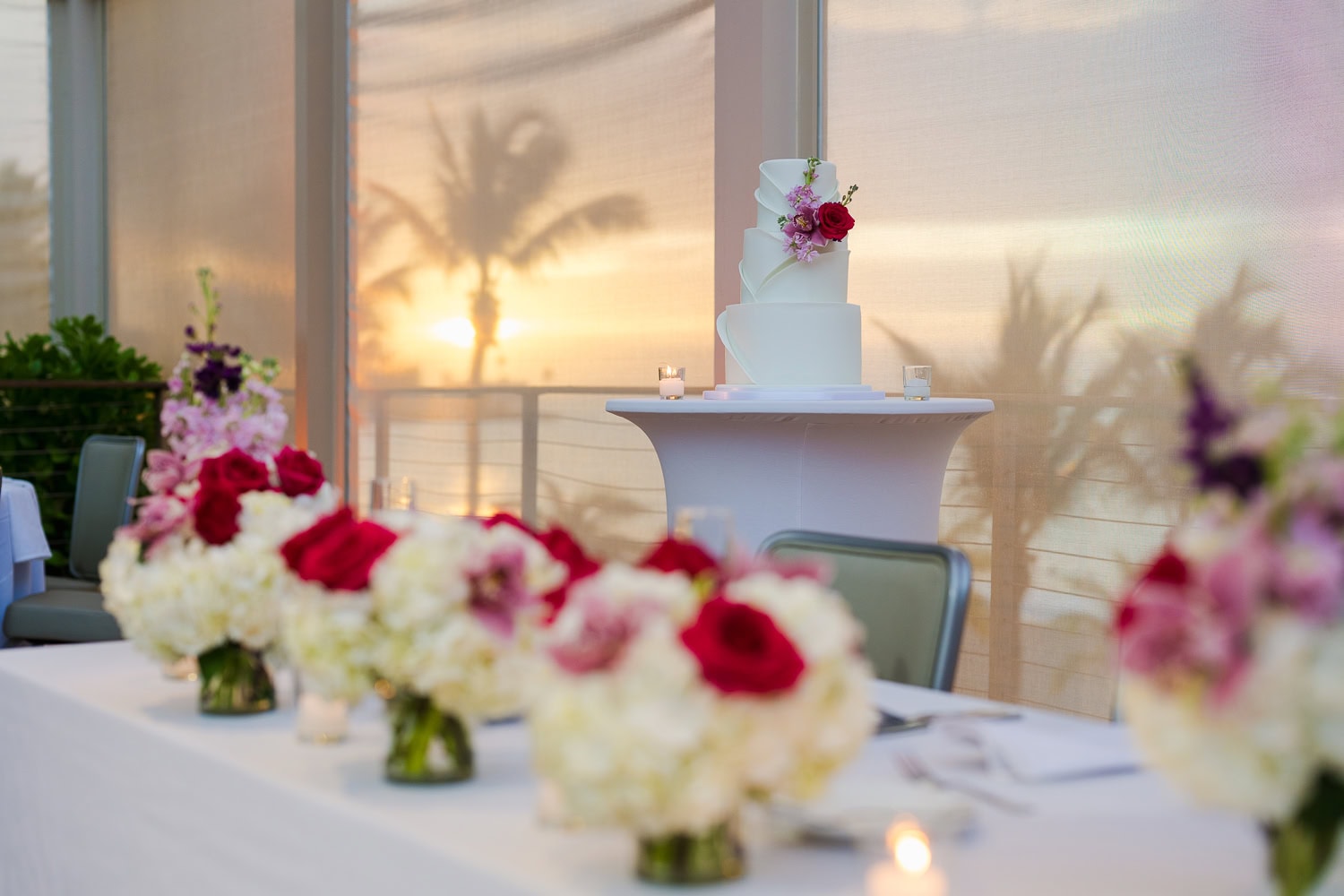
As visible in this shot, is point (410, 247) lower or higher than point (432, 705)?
higher

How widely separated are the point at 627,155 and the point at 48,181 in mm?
5234

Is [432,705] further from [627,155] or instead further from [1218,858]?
[627,155]


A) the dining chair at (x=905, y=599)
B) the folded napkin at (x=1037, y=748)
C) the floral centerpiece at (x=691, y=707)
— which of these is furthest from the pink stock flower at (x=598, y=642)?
the dining chair at (x=905, y=599)

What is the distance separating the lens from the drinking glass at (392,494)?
4.82 ft

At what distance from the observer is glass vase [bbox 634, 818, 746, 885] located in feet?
3.03

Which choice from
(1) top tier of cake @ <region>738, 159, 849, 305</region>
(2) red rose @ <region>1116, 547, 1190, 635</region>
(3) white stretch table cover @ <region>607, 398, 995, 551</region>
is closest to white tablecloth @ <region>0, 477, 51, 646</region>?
(3) white stretch table cover @ <region>607, 398, 995, 551</region>

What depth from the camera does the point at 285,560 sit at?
121 centimetres

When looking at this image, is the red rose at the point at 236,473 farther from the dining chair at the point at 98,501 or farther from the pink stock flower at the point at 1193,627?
the dining chair at the point at 98,501

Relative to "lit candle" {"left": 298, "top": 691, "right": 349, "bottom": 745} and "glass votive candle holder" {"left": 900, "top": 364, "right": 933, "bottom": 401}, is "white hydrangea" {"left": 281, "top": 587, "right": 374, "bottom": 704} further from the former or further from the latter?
"glass votive candle holder" {"left": 900, "top": 364, "right": 933, "bottom": 401}

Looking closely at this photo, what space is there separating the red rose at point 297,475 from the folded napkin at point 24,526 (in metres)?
3.20

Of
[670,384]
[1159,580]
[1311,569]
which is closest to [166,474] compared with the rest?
[1159,580]

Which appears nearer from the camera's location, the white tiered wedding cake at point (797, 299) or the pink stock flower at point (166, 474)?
the pink stock flower at point (166, 474)

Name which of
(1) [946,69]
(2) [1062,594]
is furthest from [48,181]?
(2) [1062,594]

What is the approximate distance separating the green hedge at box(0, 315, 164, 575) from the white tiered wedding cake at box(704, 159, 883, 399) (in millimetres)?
4620
